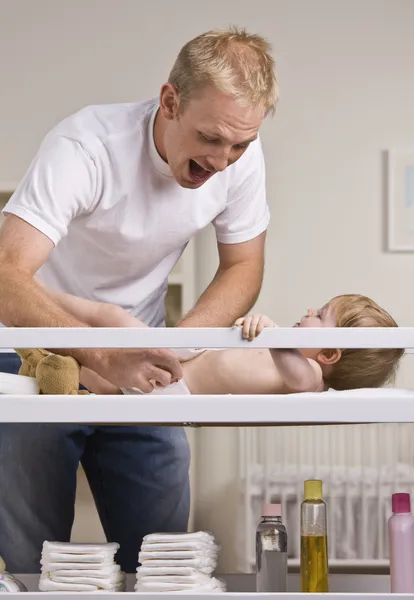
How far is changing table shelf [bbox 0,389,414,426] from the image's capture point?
3.43 ft

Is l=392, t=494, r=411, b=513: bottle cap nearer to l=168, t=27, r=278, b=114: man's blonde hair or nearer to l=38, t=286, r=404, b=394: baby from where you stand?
l=38, t=286, r=404, b=394: baby

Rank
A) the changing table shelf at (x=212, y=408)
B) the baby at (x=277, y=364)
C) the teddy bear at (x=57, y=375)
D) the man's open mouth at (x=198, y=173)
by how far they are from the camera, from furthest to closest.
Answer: the man's open mouth at (x=198, y=173) < the baby at (x=277, y=364) < the teddy bear at (x=57, y=375) < the changing table shelf at (x=212, y=408)

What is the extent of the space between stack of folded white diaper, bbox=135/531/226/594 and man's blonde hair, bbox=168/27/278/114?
24.6 inches

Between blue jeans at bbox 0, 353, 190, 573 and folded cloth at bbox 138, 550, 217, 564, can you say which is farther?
blue jeans at bbox 0, 353, 190, 573

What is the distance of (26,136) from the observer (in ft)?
9.44

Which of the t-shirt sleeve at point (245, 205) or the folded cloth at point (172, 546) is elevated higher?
the t-shirt sleeve at point (245, 205)

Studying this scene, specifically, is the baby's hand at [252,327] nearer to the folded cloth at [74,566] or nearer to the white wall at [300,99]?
the folded cloth at [74,566]

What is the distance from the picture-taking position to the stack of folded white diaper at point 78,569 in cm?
121

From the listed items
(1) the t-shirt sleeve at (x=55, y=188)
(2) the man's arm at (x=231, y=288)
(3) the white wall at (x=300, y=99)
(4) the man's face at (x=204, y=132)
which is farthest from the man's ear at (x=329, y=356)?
(3) the white wall at (x=300, y=99)

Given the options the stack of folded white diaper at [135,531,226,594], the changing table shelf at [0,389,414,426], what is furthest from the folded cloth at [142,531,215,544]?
the changing table shelf at [0,389,414,426]

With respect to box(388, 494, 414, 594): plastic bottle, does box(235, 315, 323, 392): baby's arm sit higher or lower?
higher

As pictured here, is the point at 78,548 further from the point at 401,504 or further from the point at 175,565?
the point at 401,504

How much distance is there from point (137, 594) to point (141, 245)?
0.66 meters

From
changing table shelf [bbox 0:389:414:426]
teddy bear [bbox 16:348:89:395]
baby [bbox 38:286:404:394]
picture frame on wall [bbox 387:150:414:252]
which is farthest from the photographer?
picture frame on wall [bbox 387:150:414:252]
